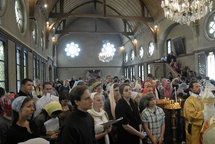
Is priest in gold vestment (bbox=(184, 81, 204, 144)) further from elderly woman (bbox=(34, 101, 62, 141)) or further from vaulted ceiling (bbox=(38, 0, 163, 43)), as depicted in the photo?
vaulted ceiling (bbox=(38, 0, 163, 43))

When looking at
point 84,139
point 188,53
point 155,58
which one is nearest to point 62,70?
point 155,58

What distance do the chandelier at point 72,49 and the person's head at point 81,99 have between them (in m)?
23.6

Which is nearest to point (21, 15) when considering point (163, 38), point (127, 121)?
point (127, 121)

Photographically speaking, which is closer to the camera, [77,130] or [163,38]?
[77,130]

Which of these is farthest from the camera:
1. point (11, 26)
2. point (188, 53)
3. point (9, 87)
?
point (188, 53)

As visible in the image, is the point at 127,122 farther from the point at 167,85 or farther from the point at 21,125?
the point at 167,85

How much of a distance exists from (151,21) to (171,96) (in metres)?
12.0

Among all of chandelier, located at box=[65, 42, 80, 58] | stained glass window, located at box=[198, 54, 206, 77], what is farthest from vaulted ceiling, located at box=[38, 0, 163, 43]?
stained glass window, located at box=[198, 54, 206, 77]

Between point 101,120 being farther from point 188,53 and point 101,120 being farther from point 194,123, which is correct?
point 188,53

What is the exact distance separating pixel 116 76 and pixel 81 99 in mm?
11988

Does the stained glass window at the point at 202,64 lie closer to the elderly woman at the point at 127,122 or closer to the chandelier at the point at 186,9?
the chandelier at the point at 186,9

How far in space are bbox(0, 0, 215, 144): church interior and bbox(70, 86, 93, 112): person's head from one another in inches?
0.4

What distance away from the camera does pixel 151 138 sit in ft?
10.9

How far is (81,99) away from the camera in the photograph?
185 centimetres
